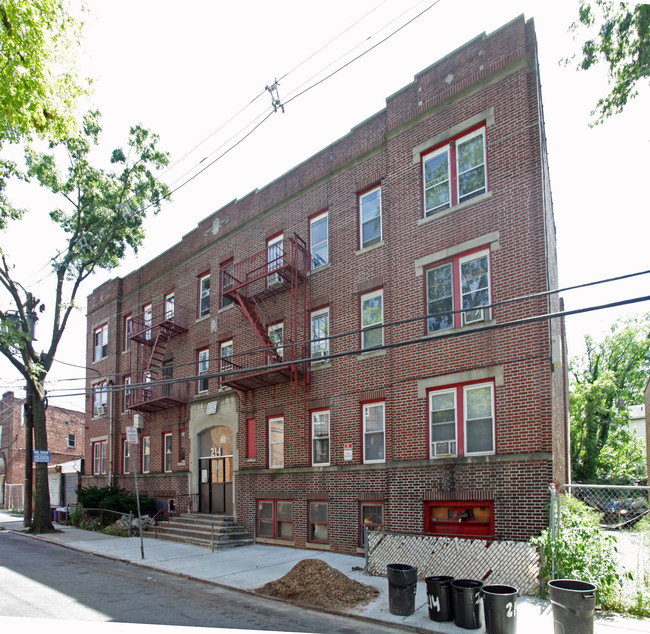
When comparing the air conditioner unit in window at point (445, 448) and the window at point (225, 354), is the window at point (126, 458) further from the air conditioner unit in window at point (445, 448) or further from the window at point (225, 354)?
the air conditioner unit in window at point (445, 448)

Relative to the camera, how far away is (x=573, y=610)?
8.08 metres

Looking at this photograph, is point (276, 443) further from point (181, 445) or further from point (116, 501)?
point (116, 501)

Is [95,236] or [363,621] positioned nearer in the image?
[363,621]

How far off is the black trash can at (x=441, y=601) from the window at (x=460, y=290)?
6.44 meters

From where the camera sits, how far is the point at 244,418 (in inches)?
816

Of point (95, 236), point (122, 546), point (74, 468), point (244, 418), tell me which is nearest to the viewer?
point (122, 546)

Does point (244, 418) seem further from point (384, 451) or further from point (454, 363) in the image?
point (454, 363)

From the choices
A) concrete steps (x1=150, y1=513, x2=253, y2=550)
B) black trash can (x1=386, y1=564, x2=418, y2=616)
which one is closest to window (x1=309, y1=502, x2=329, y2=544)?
concrete steps (x1=150, y1=513, x2=253, y2=550)

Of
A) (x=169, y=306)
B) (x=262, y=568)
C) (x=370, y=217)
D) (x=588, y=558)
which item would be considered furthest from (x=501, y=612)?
(x=169, y=306)

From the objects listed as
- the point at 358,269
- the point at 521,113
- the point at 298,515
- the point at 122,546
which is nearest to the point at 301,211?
the point at 358,269

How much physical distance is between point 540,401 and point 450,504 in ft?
11.1

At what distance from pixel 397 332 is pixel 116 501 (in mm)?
15163

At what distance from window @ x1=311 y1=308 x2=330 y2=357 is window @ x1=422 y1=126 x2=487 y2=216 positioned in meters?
4.66

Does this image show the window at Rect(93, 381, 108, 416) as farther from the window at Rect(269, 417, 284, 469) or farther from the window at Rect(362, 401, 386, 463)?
the window at Rect(362, 401, 386, 463)
